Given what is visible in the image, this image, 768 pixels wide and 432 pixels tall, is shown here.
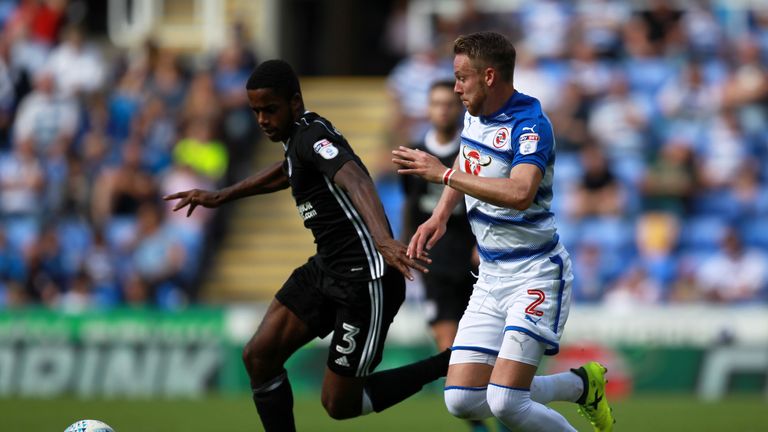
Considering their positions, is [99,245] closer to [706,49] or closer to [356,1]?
[356,1]

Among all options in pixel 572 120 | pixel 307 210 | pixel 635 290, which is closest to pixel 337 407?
pixel 307 210

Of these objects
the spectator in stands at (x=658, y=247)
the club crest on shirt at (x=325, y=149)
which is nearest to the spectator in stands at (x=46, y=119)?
the spectator in stands at (x=658, y=247)

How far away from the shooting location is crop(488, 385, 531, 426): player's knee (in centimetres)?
698

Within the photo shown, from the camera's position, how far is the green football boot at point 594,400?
777 cm

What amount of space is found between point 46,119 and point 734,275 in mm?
10218

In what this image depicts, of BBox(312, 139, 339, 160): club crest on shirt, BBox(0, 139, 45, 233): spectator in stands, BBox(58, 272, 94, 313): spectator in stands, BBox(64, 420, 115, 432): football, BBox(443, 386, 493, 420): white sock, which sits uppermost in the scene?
BBox(312, 139, 339, 160): club crest on shirt

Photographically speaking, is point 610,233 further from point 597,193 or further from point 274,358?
point 274,358

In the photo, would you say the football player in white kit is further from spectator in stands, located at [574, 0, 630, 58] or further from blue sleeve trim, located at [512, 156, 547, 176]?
spectator in stands, located at [574, 0, 630, 58]

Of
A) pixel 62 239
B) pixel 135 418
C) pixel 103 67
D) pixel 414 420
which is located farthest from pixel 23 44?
pixel 414 420

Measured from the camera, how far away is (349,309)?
25.5 ft

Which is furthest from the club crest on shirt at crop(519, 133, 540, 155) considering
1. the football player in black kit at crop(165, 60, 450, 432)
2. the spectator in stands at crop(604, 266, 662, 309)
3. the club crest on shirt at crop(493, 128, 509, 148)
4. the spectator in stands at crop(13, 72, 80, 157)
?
the spectator in stands at crop(13, 72, 80, 157)

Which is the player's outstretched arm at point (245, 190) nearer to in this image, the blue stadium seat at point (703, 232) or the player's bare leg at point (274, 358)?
the player's bare leg at point (274, 358)

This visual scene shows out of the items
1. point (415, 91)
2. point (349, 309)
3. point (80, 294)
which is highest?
point (349, 309)

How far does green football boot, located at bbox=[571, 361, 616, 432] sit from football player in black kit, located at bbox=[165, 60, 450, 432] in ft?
4.00
